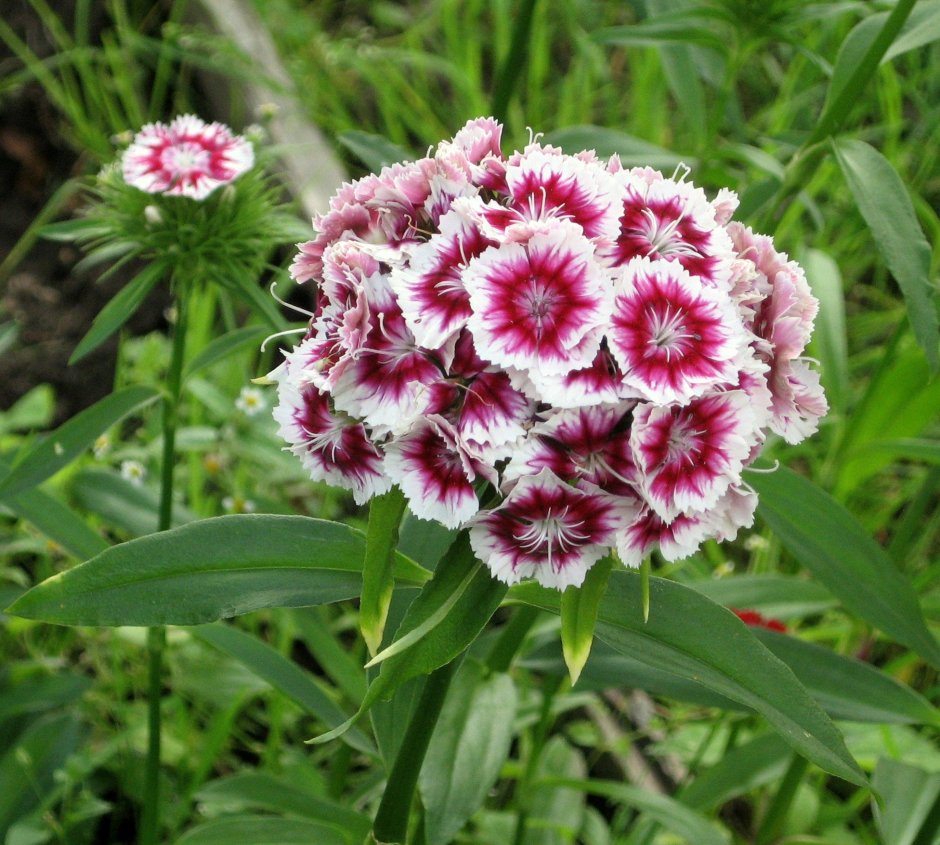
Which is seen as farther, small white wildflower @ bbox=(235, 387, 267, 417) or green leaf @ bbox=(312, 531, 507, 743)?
small white wildflower @ bbox=(235, 387, 267, 417)

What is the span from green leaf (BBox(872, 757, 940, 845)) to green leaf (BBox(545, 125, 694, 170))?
71 centimetres

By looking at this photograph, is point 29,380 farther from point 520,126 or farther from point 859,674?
point 859,674

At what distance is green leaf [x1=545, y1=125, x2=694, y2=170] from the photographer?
1.34m

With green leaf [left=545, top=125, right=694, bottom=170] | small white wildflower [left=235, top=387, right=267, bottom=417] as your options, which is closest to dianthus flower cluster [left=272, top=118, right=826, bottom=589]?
green leaf [left=545, top=125, right=694, bottom=170]

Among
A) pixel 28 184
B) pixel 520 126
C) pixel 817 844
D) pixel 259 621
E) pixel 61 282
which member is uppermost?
pixel 520 126

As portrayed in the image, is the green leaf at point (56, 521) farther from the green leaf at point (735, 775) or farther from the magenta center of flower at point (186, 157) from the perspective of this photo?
the green leaf at point (735, 775)

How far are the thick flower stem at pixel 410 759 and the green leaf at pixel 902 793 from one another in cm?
53

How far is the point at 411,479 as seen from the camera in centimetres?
71

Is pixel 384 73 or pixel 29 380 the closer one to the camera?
pixel 29 380

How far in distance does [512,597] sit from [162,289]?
66.5 inches

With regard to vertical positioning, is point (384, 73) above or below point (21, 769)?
above

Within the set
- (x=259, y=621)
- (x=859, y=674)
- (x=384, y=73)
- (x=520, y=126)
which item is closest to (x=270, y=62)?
(x=384, y=73)

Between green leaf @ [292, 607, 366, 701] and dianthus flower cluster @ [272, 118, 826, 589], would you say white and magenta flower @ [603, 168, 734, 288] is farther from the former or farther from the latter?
green leaf @ [292, 607, 366, 701]

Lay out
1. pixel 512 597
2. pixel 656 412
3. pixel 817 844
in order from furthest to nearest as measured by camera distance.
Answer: pixel 817 844
pixel 512 597
pixel 656 412
